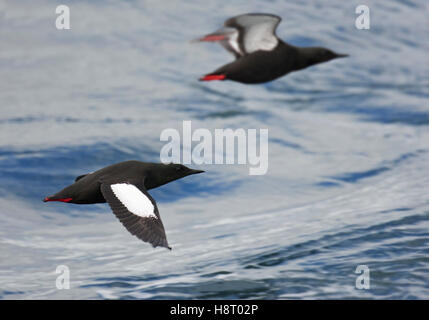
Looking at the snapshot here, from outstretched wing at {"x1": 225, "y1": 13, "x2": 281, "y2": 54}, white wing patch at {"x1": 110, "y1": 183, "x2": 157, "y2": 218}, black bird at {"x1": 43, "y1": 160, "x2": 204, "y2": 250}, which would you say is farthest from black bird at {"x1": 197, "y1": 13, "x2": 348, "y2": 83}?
white wing patch at {"x1": 110, "y1": 183, "x2": 157, "y2": 218}

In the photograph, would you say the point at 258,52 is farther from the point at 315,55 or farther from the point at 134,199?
the point at 134,199

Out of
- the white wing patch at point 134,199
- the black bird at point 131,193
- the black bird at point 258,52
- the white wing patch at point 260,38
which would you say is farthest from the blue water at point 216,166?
the white wing patch at point 260,38

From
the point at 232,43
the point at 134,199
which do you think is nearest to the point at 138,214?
the point at 134,199

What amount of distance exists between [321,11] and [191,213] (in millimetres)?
10686

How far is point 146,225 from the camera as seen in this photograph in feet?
19.7

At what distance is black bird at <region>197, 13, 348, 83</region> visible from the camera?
327 inches

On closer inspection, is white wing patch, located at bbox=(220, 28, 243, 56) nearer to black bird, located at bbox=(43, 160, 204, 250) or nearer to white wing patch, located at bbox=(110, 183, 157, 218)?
black bird, located at bbox=(43, 160, 204, 250)

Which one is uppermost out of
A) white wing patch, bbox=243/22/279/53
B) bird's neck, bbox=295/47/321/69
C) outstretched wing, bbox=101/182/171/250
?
white wing patch, bbox=243/22/279/53

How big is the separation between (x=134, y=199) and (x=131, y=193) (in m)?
0.13

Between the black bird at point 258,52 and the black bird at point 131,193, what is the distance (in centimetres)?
131

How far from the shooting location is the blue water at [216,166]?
335 inches

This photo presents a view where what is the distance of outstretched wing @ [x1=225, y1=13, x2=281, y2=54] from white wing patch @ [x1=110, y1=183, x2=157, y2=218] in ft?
9.57

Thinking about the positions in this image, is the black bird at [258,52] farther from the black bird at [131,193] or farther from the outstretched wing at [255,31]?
the black bird at [131,193]

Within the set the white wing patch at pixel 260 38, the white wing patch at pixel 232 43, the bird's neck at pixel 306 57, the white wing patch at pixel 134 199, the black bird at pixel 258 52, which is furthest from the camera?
the white wing patch at pixel 232 43
